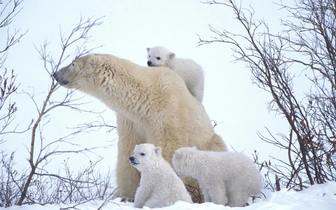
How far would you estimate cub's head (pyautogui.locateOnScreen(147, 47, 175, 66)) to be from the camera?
27.2 feet

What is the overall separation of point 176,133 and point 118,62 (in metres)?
1.36

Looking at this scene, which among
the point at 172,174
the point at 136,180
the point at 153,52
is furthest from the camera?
the point at 153,52

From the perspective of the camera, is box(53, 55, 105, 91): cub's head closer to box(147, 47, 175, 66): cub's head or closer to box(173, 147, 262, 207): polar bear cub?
box(147, 47, 175, 66): cub's head

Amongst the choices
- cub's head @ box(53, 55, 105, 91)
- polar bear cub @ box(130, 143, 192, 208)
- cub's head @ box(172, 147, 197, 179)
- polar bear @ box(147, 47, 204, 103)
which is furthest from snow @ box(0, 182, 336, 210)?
polar bear @ box(147, 47, 204, 103)

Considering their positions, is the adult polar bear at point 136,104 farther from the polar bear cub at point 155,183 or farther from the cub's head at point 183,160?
the polar bear cub at point 155,183

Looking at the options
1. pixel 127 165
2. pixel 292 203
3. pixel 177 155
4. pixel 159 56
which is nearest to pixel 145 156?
pixel 177 155

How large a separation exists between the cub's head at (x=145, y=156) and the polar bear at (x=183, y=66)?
2.18 meters

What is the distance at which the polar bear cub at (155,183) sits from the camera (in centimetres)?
519

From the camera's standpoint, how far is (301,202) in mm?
3885

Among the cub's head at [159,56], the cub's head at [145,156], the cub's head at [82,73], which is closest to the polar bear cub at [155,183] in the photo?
the cub's head at [145,156]

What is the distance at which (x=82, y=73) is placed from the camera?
687 cm

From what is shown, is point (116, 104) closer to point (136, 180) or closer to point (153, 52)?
point (136, 180)

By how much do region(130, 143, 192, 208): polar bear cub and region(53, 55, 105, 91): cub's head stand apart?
61.8 inches

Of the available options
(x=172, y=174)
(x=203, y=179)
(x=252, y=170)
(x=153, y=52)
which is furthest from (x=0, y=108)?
(x=153, y=52)
